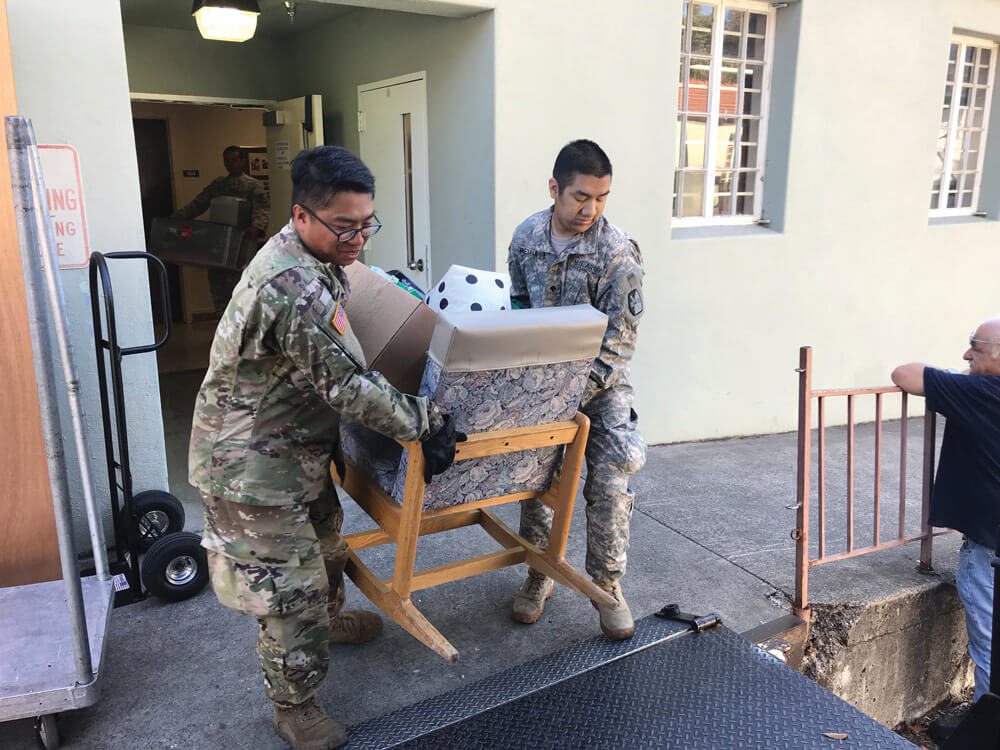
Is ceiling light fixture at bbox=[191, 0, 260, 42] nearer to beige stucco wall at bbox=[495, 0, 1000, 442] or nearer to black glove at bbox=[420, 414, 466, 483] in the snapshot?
beige stucco wall at bbox=[495, 0, 1000, 442]

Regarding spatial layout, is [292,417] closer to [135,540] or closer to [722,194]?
[135,540]

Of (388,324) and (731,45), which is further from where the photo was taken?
(731,45)

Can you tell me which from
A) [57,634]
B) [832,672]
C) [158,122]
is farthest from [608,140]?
[158,122]

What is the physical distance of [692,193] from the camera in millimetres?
5688

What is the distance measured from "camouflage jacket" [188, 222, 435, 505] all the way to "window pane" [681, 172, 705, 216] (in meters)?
3.98

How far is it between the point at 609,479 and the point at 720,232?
Answer: 3.33 meters

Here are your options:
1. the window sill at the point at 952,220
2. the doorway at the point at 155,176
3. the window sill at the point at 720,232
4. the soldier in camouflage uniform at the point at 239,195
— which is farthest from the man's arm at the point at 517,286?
the doorway at the point at 155,176

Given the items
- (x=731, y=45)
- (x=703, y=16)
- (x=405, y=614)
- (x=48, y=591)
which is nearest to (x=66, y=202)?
(x=48, y=591)

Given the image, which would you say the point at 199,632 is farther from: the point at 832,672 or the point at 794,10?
the point at 794,10

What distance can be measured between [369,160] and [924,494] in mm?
4490

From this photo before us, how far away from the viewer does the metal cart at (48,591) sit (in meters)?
2.03

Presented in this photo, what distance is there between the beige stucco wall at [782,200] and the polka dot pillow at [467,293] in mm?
2060

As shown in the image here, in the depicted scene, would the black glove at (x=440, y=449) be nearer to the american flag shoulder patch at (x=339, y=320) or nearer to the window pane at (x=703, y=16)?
the american flag shoulder patch at (x=339, y=320)

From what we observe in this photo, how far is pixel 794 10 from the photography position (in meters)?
5.46
